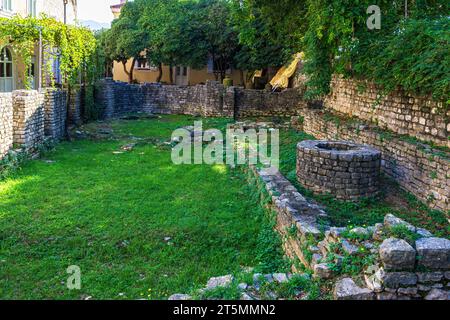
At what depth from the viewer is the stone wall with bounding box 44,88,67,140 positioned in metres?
15.0

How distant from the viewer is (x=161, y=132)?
19203 mm

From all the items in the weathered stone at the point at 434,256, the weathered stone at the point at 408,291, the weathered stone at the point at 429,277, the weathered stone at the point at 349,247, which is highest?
the weathered stone at the point at 434,256

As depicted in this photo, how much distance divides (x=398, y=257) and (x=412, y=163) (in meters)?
4.77

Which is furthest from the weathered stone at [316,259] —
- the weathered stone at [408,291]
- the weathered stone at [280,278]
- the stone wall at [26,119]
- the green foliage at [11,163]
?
the stone wall at [26,119]

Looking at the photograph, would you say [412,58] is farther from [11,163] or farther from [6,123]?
[6,123]

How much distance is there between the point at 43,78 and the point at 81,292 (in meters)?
14.0

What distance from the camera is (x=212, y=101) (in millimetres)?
24031

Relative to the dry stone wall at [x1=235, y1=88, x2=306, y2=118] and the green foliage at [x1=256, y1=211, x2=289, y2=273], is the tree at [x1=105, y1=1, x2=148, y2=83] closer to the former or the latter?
the dry stone wall at [x1=235, y1=88, x2=306, y2=118]

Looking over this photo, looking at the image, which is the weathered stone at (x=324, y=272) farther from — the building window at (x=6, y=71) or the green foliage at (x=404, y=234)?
the building window at (x=6, y=71)

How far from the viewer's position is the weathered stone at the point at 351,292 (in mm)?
4539

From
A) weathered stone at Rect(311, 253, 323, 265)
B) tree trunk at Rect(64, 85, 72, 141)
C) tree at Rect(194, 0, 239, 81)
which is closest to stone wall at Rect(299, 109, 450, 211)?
weathered stone at Rect(311, 253, 323, 265)

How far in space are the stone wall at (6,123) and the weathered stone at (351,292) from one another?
9708mm
